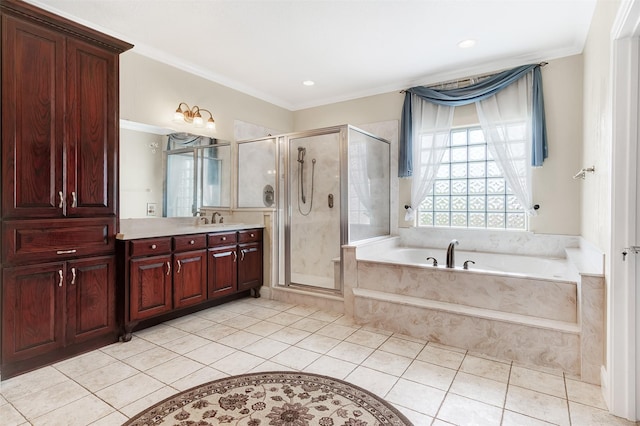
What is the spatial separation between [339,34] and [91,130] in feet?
7.25

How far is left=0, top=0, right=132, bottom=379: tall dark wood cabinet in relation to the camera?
2.10 metres

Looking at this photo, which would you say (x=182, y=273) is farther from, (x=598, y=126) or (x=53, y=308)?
(x=598, y=126)

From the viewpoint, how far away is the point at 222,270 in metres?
3.48

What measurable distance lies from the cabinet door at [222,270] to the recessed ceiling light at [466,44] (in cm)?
308

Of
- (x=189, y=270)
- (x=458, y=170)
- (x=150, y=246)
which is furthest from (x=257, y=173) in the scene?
(x=458, y=170)

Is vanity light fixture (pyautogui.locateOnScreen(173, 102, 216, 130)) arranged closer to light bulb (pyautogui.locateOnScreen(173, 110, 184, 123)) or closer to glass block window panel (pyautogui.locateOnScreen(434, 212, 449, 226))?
light bulb (pyautogui.locateOnScreen(173, 110, 184, 123))

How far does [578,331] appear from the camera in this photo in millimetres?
2154

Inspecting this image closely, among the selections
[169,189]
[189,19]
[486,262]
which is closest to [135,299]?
[169,189]

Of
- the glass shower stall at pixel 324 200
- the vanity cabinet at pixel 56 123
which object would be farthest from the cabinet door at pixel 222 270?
the vanity cabinet at pixel 56 123

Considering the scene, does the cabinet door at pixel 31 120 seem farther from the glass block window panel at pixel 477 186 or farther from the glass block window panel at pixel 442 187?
the glass block window panel at pixel 477 186

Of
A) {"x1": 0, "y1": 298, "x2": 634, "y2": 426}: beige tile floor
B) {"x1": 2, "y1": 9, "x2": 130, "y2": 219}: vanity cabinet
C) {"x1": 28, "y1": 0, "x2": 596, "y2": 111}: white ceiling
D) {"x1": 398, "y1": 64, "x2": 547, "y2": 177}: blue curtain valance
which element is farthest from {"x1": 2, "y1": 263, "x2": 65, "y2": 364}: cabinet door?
{"x1": 398, "y1": 64, "x2": 547, "y2": 177}: blue curtain valance

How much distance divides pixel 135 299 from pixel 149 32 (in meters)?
2.34

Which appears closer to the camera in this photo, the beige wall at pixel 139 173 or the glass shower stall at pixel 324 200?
the beige wall at pixel 139 173

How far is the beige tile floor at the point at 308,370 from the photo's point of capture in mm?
1751
